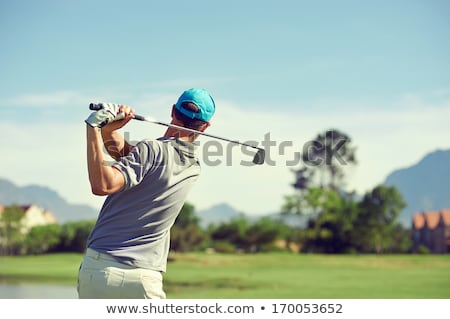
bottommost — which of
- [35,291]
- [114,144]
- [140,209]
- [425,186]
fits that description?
[35,291]

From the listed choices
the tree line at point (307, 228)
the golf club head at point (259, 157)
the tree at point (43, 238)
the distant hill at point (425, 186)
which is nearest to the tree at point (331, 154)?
the tree line at point (307, 228)

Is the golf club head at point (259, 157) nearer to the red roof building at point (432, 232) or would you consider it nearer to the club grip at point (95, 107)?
the club grip at point (95, 107)

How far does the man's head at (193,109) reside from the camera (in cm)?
188

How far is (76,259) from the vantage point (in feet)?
46.9

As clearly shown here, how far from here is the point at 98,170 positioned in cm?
159

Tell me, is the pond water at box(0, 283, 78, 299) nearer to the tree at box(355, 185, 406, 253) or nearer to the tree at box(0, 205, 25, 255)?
the tree at box(0, 205, 25, 255)

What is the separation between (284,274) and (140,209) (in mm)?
10898

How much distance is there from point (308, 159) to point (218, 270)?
4.59 meters

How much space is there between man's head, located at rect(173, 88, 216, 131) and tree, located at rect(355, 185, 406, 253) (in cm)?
1452

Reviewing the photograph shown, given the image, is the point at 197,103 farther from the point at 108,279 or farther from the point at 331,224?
the point at 331,224

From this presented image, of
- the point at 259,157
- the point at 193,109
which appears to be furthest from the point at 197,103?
the point at 259,157

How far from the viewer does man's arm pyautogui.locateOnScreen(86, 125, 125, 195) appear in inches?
62.7
